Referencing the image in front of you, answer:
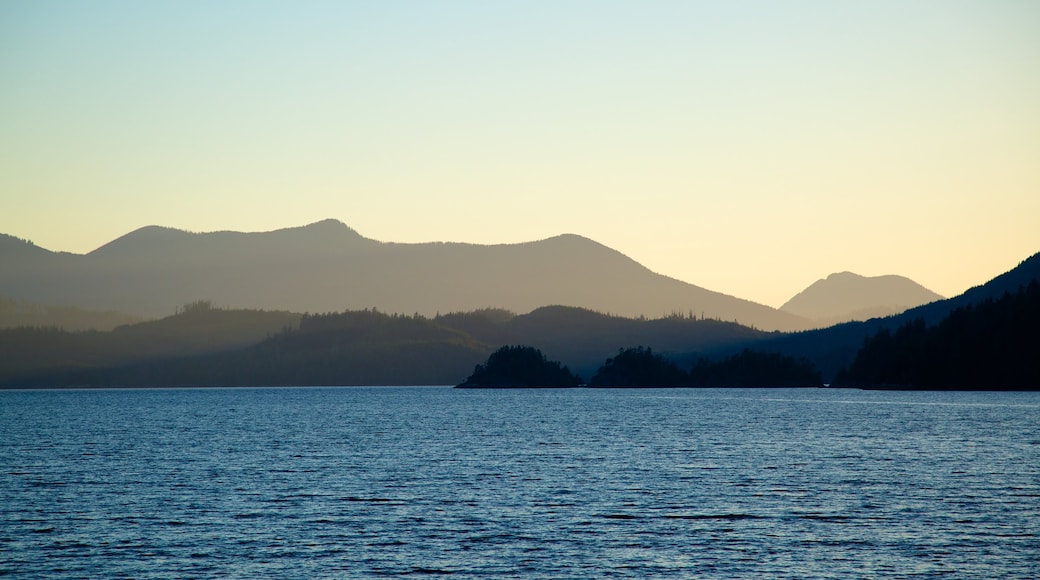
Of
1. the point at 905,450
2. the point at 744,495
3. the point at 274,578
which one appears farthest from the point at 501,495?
the point at 905,450

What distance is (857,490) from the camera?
281ft

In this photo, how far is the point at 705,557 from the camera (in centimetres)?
5719

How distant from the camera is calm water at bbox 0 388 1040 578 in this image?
5562 centimetres

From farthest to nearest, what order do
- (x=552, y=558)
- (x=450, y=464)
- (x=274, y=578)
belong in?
1. (x=450, y=464)
2. (x=552, y=558)
3. (x=274, y=578)

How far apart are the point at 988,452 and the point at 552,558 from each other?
8184 centimetres

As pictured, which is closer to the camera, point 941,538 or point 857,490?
point 941,538

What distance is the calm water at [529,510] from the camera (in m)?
55.6

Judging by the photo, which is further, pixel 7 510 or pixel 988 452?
pixel 988 452

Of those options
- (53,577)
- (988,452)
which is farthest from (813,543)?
(988,452)

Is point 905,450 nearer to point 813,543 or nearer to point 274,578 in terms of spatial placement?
point 813,543

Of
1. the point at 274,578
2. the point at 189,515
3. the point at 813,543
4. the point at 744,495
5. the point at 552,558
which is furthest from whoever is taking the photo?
the point at 744,495

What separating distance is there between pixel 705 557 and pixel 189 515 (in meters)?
36.8

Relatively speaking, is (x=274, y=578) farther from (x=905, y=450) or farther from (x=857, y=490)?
(x=905, y=450)

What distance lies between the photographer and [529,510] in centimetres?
7456
